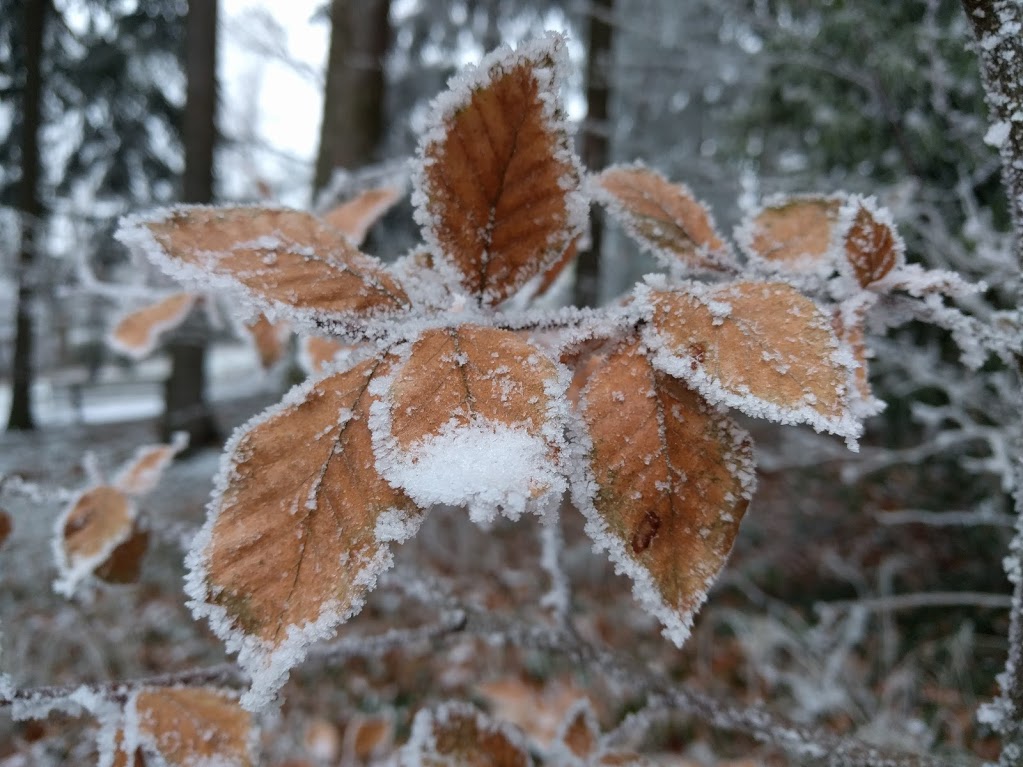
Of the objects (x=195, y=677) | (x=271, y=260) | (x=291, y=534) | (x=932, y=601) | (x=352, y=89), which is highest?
(x=352, y=89)

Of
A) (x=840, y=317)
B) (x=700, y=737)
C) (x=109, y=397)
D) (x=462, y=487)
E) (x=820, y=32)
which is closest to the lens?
(x=462, y=487)

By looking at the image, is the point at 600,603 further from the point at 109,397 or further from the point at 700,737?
the point at 109,397

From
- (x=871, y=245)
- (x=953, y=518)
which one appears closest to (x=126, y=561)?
(x=871, y=245)

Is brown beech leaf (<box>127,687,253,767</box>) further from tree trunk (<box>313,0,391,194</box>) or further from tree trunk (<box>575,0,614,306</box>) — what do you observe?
tree trunk (<box>313,0,391,194</box>)

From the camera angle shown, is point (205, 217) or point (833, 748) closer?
point (205, 217)

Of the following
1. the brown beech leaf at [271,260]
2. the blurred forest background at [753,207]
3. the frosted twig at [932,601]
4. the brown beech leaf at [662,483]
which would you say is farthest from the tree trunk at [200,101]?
the brown beech leaf at [662,483]

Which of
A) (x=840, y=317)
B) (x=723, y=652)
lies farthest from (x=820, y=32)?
(x=840, y=317)

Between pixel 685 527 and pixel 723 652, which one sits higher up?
pixel 685 527

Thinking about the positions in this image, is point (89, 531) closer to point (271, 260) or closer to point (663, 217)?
point (271, 260)

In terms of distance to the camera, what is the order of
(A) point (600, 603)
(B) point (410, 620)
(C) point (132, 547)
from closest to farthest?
(C) point (132, 547), (B) point (410, 620), (A) point (600, 603)
